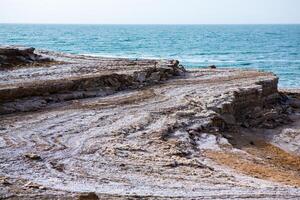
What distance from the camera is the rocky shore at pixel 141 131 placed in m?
13.0

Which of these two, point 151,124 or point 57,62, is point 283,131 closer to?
point 151,124

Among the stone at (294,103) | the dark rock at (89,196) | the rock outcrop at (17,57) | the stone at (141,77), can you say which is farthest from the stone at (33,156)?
the stone at (294,103)

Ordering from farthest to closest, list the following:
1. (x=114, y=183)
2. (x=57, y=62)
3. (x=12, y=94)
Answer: (x=57, y=62)
(x=12, y=94)
(x=114, y=183)

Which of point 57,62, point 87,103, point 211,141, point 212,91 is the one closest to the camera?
point 211,141

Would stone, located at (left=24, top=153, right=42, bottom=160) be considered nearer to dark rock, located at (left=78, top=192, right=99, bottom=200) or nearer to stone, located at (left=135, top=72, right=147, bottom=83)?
dark rock, located at (left=78, top=192, right=99, bottom=200)

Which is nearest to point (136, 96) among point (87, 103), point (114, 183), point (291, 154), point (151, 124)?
point (87, 103)

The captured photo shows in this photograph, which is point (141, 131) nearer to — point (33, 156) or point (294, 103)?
point (33, 156)

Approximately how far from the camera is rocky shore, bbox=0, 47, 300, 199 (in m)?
13.0

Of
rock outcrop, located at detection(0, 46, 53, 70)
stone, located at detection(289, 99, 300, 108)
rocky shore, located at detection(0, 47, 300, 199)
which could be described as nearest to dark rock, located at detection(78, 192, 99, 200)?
rocky shore, located at detection(0, 47, 300, 199)

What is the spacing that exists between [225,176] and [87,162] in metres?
4.08

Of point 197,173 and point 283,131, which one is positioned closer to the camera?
point 197,173

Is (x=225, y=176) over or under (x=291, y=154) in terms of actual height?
over

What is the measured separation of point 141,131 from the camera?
18.4 meters

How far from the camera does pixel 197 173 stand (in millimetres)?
14266
